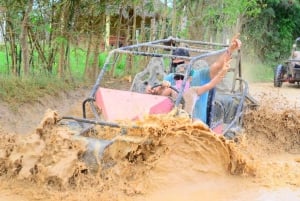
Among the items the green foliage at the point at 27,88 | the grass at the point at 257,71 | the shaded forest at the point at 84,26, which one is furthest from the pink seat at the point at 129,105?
the grass at the point at 257,71

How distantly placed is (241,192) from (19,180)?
199 cm

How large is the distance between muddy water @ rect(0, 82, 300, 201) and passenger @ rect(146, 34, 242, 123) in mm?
471

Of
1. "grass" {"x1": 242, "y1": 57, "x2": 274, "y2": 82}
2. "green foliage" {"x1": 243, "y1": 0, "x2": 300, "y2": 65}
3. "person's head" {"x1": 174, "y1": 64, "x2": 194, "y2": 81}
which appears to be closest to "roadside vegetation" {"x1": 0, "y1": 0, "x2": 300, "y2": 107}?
"person's head" {"x1": 174, "y1": 64, "x2": 194, "y2": 81}

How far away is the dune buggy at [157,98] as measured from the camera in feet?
18.2

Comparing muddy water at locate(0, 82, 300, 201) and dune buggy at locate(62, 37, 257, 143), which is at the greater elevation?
dune buggy at locate(62, 37, 257, 143)

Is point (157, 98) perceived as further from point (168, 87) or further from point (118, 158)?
point (118, 158)

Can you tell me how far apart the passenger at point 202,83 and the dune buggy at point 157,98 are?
0.34ft

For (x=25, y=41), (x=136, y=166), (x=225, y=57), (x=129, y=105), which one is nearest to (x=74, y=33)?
(x=25, y=41)

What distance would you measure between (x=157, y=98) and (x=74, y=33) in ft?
15.2

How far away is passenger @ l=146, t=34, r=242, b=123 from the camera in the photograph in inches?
224

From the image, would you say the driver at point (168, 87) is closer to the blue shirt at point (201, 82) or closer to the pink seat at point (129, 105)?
the blue shirt at point (201, 82)

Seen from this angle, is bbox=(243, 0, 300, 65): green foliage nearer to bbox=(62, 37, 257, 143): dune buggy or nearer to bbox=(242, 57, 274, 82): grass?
bbox=(242, 57, 274, 82): grass

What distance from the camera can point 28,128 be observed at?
7535 millimetres

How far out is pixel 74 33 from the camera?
32.5 feet
